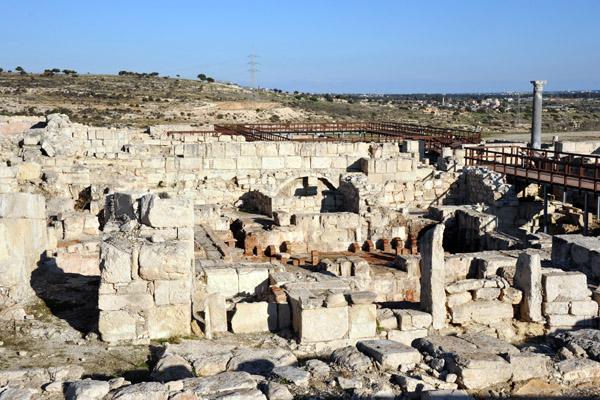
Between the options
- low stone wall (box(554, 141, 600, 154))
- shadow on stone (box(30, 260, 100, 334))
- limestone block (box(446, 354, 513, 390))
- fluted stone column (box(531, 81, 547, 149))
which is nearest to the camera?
limestone block (box(446, 354, 513, 390))

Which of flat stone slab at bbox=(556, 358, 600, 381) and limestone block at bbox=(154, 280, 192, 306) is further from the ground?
limestone block at bbox=(154, 280, 192, 306)

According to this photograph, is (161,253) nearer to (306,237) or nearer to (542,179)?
(306,237)

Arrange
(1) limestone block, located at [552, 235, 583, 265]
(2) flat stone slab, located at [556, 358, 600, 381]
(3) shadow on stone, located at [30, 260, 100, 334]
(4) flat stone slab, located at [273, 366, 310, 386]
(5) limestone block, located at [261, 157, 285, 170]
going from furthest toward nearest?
(5) limestone block, located at [261, 157, 285, 170] < (1) limestone block, located at [552, 235, 583, 265] < (3) shadow on stone, located at [30, 260, 100, 334] < (2) flat stone slab, located at [556, 358, 600, 381] < (4) flat stone slab, located at [273, 366, 310, 386]

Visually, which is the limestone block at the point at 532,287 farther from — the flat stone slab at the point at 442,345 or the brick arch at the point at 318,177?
the brick arch at the point at 318,177

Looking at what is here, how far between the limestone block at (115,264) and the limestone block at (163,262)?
0.55ft

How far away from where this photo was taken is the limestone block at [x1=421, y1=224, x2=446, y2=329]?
9.74 m

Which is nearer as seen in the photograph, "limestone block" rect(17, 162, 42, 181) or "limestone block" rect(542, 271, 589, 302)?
"limestone block" rect(542, 271, 589, 302)

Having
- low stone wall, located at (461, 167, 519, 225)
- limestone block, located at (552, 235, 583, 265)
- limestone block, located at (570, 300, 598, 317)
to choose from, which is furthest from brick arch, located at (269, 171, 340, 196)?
limestone block, located at (570, 300, 598, 317)

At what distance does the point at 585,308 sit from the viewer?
1023cm

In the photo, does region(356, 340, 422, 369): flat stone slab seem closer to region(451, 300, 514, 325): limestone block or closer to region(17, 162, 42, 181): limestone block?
region(451, 300, 514, 325): limestone block

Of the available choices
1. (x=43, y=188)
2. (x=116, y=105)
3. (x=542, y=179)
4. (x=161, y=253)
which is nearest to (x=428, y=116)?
(x=116, y=105)

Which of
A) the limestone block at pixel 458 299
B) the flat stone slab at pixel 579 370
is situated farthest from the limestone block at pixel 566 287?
the flat stone slab at pixel 579 370

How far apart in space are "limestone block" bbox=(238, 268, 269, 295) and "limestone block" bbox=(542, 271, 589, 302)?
4462 mm

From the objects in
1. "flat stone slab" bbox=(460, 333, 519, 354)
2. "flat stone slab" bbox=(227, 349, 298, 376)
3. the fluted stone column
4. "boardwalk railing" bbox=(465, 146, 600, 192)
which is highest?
the fluted stone column
